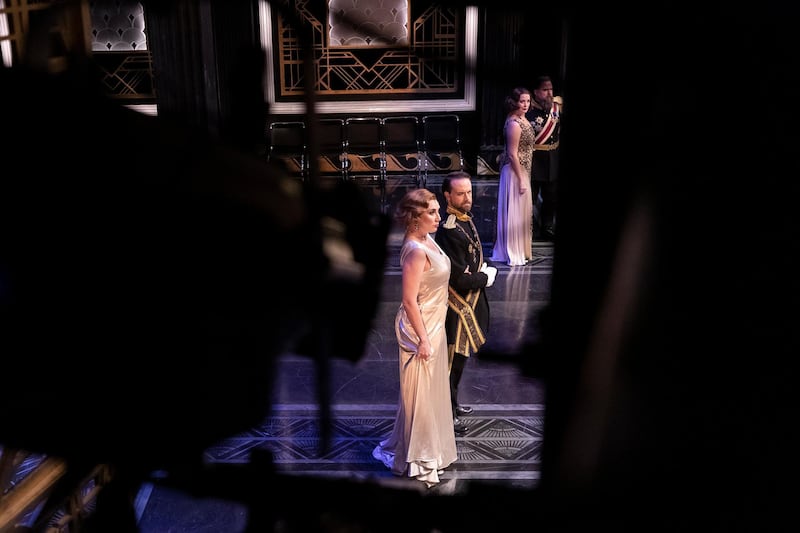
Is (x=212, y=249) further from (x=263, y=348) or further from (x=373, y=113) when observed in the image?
(x=373, y=113)

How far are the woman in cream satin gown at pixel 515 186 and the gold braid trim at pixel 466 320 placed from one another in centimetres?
322

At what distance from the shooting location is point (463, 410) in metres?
5.60

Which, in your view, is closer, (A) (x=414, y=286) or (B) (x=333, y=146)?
(A) (x=414, y=286)

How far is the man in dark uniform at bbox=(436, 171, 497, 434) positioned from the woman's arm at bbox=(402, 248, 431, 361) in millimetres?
558

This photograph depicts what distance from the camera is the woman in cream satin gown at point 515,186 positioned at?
27.4 ft

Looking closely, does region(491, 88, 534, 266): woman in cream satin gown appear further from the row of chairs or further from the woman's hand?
the woman's hand

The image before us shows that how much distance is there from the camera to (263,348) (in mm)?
585

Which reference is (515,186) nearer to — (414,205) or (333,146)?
(333,146)

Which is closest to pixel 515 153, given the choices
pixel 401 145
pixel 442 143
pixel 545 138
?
pixel 545 138

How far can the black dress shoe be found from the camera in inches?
219

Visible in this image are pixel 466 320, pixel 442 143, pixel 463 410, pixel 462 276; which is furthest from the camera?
pixel 442 143

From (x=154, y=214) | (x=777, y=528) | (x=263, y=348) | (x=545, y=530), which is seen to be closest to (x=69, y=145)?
(x=154, y=214)

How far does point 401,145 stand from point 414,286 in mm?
7538

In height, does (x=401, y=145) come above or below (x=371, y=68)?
below
